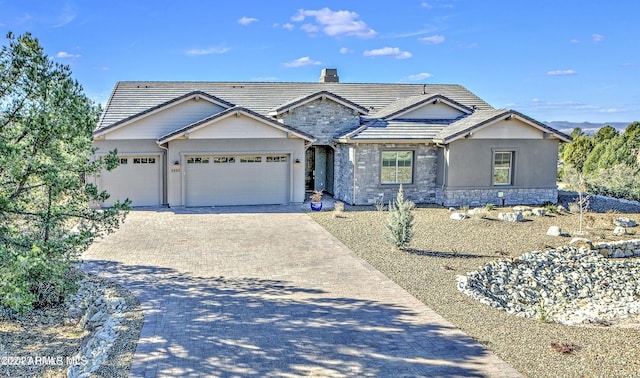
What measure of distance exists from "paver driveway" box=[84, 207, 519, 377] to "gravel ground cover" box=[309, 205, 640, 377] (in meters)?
0.50

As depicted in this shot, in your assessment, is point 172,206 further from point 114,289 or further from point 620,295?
point 620,295

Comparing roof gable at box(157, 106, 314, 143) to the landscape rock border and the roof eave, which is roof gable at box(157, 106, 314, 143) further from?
the landscape rock border

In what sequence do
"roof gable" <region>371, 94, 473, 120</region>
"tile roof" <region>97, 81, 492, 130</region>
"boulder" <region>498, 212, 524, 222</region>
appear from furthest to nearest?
"tile roof" <region>97, 81, 492, 130</region>, "roof gable" <region>371, 94, 473, 120</region>, "boulder" <region>498, 212, 524, 222</region>

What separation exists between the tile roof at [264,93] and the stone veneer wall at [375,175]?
4.06m

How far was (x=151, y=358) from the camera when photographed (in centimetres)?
709

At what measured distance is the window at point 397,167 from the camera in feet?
71.7

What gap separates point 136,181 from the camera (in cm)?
2086

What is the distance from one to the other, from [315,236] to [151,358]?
8905 millimetres

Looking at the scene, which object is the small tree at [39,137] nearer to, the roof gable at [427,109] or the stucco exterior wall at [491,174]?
the stucco exterior wall at [491,174]

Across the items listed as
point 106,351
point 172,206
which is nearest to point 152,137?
point 172,206

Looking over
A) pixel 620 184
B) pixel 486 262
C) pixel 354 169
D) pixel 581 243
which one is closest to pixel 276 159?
pixel 354 169

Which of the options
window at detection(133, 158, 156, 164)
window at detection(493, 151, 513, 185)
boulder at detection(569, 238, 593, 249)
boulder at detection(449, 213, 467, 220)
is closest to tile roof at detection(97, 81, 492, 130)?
window at detection(133, 158, 156, 164)

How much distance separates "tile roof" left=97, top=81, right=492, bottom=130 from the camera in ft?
78.8

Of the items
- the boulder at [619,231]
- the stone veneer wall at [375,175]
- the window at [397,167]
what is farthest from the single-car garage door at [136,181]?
the boulder at [619,231]
